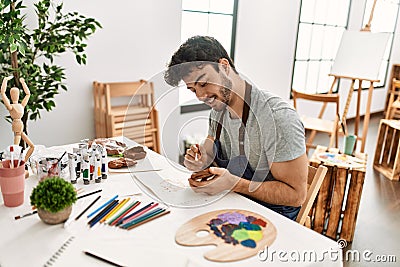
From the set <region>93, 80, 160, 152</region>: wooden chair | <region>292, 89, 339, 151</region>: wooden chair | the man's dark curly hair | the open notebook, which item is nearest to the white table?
the open notebook

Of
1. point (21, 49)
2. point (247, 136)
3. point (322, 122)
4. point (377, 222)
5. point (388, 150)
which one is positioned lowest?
point (377, 222)

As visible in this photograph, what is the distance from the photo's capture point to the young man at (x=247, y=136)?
1.28 metres

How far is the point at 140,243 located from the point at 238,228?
0.28 metres

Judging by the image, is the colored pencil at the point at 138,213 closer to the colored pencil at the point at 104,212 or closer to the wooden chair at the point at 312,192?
the colored pencil at the point at 104,212

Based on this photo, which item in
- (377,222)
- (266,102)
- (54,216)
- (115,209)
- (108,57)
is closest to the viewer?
(54,216)

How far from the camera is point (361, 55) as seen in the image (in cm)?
383

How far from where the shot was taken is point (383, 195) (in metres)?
3.18

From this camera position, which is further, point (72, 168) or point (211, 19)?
point (211, 19)

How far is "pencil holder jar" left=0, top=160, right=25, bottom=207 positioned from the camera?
1.17 meters

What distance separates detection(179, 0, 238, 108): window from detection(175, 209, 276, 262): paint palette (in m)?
2.72

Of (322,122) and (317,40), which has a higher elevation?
(317,40)

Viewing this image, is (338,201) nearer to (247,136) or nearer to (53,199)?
(247,136)

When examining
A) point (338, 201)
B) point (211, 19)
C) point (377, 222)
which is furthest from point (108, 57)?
point (377, 222)

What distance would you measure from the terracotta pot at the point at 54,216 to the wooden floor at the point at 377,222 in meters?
1.68
